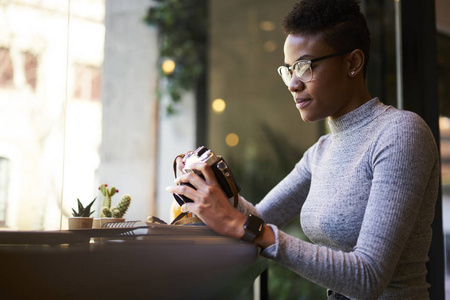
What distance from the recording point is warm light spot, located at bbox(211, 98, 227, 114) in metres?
3.38

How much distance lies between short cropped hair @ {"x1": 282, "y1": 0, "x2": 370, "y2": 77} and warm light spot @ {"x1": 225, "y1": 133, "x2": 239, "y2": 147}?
2.17 meters

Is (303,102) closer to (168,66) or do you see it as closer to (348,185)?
(348,185)

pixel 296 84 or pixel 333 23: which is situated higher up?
pixel 333 23

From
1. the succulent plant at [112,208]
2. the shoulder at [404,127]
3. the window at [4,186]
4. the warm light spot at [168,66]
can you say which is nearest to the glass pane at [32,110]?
the window at [4,186]

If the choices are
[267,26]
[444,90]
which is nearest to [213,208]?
[444,90]

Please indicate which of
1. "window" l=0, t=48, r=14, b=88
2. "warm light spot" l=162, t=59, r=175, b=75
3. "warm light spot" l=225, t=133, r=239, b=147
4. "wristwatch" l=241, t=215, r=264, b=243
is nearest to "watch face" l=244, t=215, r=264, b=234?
"wristwatch" l=241, t=215, r=264, b=243

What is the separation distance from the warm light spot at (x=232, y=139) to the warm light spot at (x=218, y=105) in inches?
8.2

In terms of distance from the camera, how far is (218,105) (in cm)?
341

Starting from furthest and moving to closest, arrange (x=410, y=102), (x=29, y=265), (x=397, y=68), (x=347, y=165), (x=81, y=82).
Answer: (x=81, y=82)
(x=397, y=68)
(x=410, y=102)
(x=347, y=165)
(x=29, y=265)

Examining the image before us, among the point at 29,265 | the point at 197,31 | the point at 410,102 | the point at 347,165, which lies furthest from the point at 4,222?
the point at 197,31

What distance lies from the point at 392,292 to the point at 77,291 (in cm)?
65

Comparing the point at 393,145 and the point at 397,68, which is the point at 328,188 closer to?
the point at 393,145

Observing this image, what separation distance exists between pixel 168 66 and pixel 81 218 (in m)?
2.66

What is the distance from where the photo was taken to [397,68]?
1.83m
